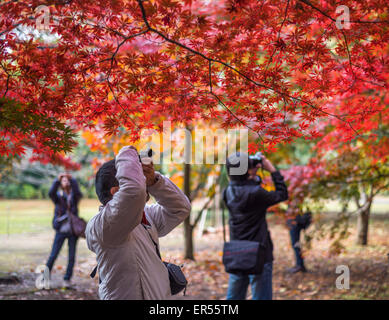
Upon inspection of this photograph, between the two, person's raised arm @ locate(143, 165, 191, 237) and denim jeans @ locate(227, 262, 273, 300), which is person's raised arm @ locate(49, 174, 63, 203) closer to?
denim jeans @ locate(227, 262, 273, 300)

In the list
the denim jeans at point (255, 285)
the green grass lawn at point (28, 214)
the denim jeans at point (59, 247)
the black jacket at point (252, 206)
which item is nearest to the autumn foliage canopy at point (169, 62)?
the black jacket at point (252, 206)

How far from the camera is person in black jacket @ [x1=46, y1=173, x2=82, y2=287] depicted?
18.6ft

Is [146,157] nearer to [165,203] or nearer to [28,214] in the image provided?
[165,203]

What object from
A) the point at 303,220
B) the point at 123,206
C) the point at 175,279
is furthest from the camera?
the point at 303,220

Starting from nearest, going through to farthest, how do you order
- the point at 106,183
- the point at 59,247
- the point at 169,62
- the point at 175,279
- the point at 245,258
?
the point at 106,183
the point at 175,279
the point at 169,62
the point at 245,258
the point at 59,247

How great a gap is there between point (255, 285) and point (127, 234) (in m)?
2.22

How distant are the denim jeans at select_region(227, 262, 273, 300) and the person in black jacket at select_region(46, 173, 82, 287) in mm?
3015

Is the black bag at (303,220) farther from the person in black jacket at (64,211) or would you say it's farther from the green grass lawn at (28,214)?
the green grass lawn at (28,214)

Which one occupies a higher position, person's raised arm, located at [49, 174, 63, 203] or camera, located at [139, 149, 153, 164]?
camera, located at [139, 149, 153, 164]

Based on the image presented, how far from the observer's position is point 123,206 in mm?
1827

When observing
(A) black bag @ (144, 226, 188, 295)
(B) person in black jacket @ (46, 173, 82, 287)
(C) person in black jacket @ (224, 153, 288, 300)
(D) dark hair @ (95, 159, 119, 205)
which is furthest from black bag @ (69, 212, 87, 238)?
(D) dark hair @ (95, 159, 119, 205)

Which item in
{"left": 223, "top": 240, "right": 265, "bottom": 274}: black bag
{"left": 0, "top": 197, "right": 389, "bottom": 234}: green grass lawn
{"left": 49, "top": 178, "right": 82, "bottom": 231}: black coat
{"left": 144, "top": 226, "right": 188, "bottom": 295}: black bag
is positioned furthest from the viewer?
{"left": 0, "top": 197, "right": 389, "bottom": 234}: green grass lawn

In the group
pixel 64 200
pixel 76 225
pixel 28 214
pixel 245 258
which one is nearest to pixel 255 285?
pixel 245 258

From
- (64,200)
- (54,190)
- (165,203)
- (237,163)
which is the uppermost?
(237,163)
